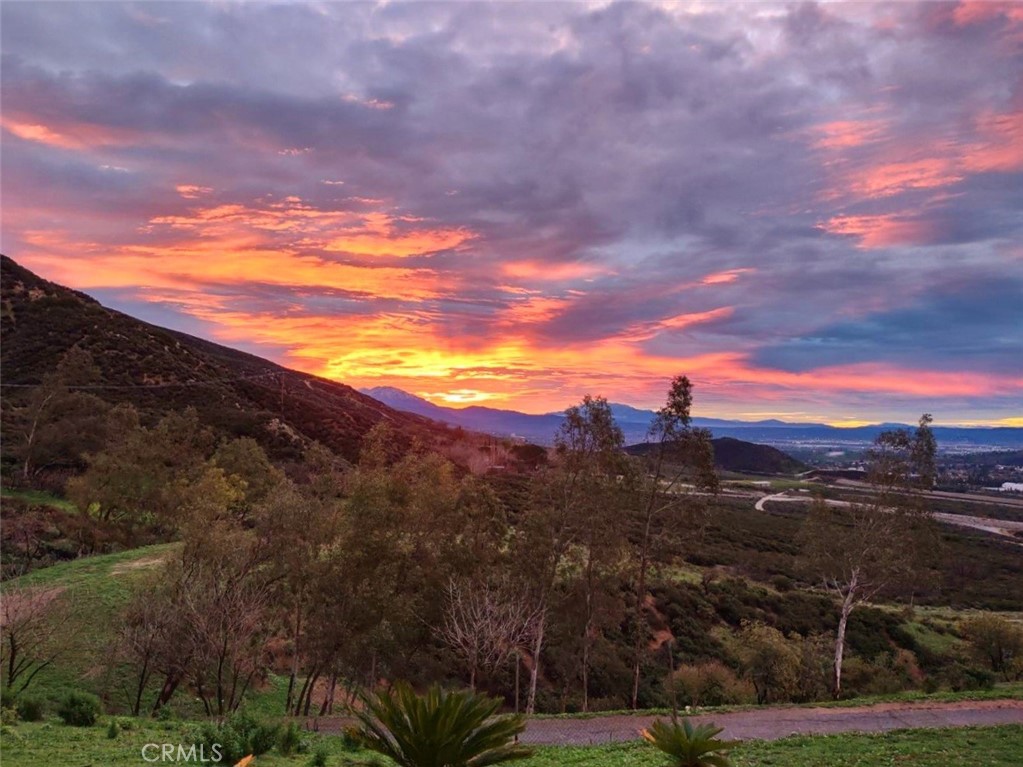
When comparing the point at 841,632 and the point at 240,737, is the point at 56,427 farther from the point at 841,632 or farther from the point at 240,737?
the point at 841,632

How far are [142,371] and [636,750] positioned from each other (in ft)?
292

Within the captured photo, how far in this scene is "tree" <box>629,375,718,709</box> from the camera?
2597cm

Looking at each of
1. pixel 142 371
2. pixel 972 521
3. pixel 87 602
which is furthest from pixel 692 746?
pixel 972 521

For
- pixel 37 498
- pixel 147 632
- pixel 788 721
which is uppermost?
pixel 37 498

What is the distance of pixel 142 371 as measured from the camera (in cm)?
8419

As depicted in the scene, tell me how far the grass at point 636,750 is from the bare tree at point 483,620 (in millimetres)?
4652

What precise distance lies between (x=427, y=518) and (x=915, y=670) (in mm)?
35851

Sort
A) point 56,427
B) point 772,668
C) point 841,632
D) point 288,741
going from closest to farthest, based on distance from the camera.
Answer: point 288,741, point 772,668, point 841,632, point 56,427

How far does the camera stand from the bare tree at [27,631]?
812 inches

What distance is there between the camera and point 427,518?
80.3 feet

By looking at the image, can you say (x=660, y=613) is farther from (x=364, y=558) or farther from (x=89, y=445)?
(x=89, y=445)

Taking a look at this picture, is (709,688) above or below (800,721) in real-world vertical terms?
below

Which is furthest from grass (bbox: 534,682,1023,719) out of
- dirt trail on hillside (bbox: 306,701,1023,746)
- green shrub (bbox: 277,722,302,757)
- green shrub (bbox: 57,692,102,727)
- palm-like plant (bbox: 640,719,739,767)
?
green shrub (bbox: 57,692,102,727)

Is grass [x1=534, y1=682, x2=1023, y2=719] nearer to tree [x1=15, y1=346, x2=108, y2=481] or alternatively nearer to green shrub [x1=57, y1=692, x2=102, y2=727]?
green shrub [x1=57, y1=692, x2=102, y2=727]
